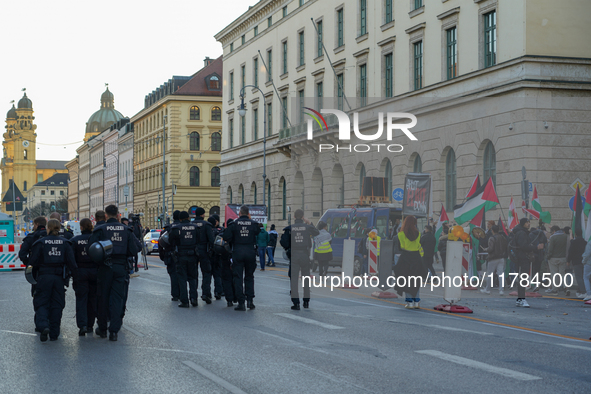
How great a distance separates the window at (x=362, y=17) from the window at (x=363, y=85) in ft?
5.91

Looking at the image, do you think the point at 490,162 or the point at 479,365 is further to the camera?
the point at 490,162

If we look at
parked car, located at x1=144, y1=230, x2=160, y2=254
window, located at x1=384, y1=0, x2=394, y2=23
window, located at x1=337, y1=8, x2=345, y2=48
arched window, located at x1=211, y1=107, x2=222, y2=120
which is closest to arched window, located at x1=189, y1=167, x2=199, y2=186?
arched window, located at x1=211, y1=107, x2=222, y2=120

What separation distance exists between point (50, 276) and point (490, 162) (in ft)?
74.7

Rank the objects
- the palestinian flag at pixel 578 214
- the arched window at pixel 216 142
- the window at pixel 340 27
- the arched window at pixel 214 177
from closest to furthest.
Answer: the palestinian flag at pixel 578 214, the window at pixel 340 27, the arched window at pixel 214 177, the arched window at pixel 216 142

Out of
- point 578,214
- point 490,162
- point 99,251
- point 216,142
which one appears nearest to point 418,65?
point 490,162

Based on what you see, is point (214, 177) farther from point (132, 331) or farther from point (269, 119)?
point (132, 331)

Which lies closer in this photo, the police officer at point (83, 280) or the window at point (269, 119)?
the police officer at point (83, 280)

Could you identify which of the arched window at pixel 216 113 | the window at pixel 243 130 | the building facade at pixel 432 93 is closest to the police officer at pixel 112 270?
the building facade at pixel 432 93

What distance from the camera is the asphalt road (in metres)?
8.27

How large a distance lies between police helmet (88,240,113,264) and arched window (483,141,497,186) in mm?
21831

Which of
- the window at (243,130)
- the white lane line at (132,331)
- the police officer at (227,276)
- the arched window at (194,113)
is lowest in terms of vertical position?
the white lane line at (132,331)

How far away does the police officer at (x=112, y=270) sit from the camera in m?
11.9

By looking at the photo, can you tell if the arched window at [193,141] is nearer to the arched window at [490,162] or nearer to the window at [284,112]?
the window at [284,112]

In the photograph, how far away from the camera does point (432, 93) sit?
35438mm
